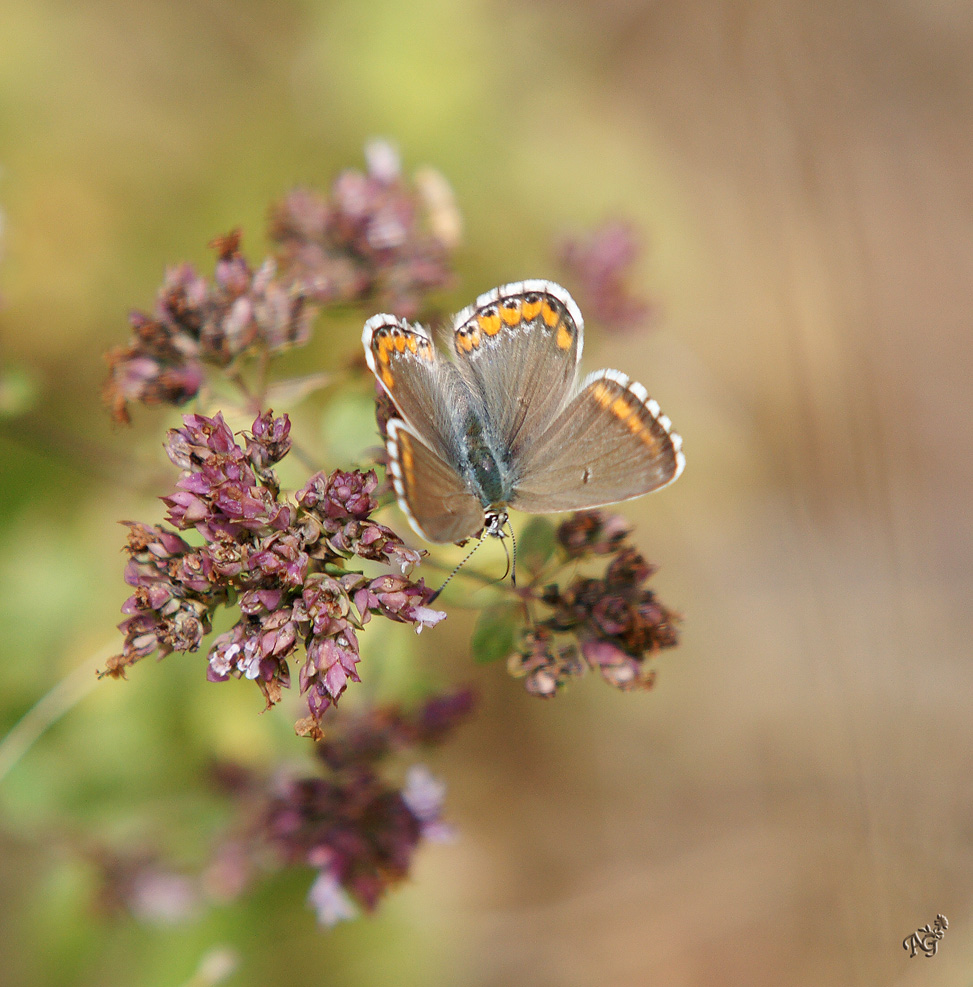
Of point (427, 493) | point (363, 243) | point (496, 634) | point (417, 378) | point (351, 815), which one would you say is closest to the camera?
point (427, 493)

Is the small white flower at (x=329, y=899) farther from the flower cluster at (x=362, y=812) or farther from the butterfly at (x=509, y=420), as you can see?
the butterfly at (x=509, y=420)

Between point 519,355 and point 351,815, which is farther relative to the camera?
point 351,815

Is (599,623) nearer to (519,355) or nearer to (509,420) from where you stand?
(509,420)

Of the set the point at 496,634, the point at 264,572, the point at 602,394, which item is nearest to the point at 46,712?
the point at 264,572

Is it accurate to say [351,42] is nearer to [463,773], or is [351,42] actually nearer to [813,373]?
[813,373]

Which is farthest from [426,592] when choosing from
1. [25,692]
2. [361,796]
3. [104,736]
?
[25,692]

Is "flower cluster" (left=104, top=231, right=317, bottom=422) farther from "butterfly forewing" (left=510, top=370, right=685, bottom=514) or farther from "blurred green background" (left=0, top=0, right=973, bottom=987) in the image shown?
"butterfly forewing" (left=510, top=370, right=685, bottom=514)
